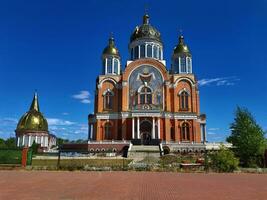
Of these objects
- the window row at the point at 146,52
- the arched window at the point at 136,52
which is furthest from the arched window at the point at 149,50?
the arched window at the point at 136,52

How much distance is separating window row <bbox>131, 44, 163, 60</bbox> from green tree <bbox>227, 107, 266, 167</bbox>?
29.5 m

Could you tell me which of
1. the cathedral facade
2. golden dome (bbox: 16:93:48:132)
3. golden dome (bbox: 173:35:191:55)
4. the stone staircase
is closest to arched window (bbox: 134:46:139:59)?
the cathedral facade

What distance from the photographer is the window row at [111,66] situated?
5309cm

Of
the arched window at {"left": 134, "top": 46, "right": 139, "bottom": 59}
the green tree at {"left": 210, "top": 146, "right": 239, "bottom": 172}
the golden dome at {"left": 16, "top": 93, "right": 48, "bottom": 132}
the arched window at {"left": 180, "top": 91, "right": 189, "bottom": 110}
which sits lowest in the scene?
the green tree at {"left": 210, "top": 146, "right": 239, "bottom": 172}

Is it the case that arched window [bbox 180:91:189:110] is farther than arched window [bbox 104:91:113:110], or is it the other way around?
arched window [bbox 104:91:113:110]

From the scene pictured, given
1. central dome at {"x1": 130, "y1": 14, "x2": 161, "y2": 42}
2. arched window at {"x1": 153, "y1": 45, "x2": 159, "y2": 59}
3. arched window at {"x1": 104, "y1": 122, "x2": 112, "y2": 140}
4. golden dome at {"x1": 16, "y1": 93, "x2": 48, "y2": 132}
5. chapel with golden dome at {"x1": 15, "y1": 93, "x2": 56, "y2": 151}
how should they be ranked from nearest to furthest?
arched window at {"x1": 104, "y1": 122, "x2": 112, "y2": 140}, arched window at {"x1": 153, "y1": 45, "x2": 159, "y2": 59}, central dome at {"x1": 130, "y1": 14, "x2": 161, "y2": 42}, chapel with golden dome at {"x1": 15, "y1": 93, "x2": 56, "y2": 151}, golden dome at {"x1": 16, "y1": 93, "x2": 48, "y2": 132}

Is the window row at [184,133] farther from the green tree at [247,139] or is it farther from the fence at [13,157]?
the fence at [13,157]

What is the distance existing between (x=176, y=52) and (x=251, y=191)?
44.2 m

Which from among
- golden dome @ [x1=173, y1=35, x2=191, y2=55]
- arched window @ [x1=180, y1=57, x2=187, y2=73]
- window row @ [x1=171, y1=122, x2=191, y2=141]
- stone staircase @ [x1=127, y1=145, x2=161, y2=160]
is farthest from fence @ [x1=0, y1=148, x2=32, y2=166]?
golden dome @ [x1=173, y1=35, x2=191, y2=55]

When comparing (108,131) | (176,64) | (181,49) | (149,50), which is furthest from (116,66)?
(108,131)

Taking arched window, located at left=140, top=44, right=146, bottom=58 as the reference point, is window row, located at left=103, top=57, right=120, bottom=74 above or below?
below

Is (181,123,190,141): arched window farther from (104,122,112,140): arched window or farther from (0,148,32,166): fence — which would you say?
(0,148,32,166): fence

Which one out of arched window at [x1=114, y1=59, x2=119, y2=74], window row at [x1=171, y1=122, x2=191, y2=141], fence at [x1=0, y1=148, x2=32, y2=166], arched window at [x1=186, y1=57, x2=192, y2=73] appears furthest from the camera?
arched window at [x1=114, y1=59, x2=119, y2=74]

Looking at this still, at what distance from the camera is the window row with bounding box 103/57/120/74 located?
5309 cm
